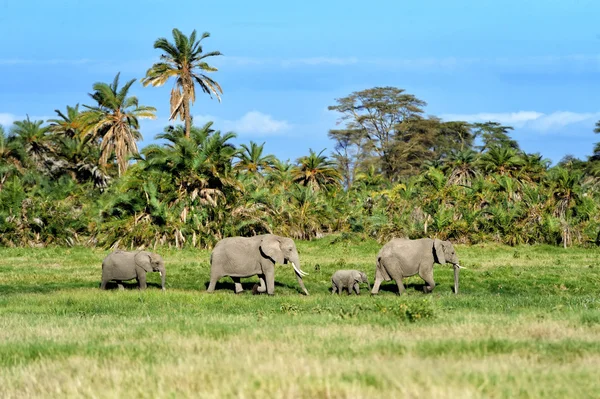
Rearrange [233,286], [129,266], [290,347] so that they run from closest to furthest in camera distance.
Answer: [290,347] < [129,266] < [233,286]

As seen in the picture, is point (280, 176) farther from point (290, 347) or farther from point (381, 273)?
point (290, 347)

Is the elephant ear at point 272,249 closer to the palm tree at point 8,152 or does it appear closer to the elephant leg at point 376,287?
the elephant leg at point 376,287

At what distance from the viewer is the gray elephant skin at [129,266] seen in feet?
73.8

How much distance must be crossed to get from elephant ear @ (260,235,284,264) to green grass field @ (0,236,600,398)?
2.95m

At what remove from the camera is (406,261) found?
2183cm

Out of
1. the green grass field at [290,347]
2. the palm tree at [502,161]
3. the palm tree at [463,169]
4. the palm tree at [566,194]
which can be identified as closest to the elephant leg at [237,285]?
the green grass field at [290,347]

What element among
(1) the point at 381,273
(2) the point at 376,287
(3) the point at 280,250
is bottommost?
(2) the point at 376,287

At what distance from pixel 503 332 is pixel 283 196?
3331cm

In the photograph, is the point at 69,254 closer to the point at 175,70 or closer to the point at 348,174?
the point at 175,70

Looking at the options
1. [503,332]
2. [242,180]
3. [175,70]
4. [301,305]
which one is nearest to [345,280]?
[301,305]

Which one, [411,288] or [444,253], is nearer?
[444,253]

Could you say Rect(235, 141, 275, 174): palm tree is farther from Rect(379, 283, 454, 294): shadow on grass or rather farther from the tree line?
Rect(379, 283, 454, 294): shadow on grass

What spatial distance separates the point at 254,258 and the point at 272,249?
61 centimetres

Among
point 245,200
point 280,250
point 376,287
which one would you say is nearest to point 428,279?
point 376,287
